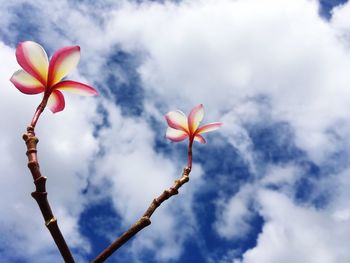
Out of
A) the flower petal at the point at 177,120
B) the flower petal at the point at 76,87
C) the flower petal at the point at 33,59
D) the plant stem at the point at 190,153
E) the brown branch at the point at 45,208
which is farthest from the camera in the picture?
the flower petal at the point at 177,120

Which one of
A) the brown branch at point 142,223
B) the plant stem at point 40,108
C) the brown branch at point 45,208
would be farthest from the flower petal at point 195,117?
the brown branch at point 45,208

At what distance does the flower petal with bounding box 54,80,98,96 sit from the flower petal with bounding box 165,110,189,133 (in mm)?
405

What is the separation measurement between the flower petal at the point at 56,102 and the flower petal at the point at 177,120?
1.48 ft

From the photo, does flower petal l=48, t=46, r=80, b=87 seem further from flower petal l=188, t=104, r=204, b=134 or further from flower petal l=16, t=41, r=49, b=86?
flower petal l=188, t=104, r=204, b=134

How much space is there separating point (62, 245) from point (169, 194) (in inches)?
16.7

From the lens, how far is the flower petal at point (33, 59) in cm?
144

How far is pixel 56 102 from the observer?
1.63m

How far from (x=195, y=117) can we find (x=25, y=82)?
2.41ft

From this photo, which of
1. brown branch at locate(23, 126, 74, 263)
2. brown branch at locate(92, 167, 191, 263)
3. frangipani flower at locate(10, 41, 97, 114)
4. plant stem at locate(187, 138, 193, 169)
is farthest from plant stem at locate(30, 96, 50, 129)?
plant stem at locate(187, 138, 193, 169)

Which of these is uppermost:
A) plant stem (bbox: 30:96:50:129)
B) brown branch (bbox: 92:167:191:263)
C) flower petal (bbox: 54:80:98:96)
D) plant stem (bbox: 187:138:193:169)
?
flower petal (bbox: 54:80:98:96)

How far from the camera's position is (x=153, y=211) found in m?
1.47

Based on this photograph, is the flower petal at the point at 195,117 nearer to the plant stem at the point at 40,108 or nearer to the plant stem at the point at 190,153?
the plant stem at the point at 190,153

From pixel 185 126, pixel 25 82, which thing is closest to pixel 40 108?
pixel 25 82

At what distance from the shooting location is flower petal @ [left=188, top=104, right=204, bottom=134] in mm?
1866
